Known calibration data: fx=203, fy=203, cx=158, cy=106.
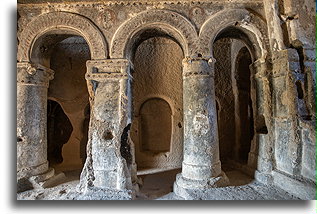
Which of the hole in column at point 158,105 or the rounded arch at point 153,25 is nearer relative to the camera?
the rounded arch at point 153,25

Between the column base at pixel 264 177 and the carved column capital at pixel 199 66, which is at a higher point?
the carved column capital at pixel 199 66

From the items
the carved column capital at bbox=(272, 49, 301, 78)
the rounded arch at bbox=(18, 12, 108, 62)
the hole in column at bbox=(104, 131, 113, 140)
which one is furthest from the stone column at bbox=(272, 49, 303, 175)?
the rounded arch at bbox=(18, 12, 108, 62)

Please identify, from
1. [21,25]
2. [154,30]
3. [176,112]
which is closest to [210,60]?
[154,30]

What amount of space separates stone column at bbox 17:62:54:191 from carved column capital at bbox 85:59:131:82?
1232 millimetres

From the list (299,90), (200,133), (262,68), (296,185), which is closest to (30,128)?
(200,133)

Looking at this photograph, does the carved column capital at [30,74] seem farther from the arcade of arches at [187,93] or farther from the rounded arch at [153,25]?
the rounded arch at [153,25]

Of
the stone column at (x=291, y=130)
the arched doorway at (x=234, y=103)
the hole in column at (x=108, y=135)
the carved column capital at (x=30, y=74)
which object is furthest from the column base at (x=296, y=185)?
the carved column capital at (x=30, y=74)

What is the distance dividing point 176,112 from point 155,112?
2.68ft

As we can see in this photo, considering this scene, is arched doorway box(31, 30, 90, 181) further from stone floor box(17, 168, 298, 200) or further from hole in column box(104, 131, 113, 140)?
hole in column box(104, 131, 113, 140)

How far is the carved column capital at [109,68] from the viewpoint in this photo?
13.2ft

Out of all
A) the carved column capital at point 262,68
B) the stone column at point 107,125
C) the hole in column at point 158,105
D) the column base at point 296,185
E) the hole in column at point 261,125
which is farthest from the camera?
the hole in column at point 158,105

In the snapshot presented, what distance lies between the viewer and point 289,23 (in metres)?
3.88

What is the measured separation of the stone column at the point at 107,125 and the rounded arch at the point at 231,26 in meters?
1.66

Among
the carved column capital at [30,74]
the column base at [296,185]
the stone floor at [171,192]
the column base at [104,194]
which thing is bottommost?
the stone floor at [171,192]
